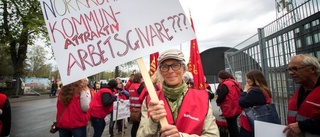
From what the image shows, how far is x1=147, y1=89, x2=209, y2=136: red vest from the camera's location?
1556 mm

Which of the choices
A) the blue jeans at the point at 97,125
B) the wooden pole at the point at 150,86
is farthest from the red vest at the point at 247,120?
the blue jeans at the point at 97,125

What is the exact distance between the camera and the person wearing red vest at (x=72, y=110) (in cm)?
348

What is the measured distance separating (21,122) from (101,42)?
9328 millimetres

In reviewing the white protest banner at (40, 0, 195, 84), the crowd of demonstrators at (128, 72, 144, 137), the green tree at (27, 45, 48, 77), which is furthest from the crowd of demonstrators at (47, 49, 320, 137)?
the green tree at (27, 45, 48, 77)

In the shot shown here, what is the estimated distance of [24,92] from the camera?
2542cm

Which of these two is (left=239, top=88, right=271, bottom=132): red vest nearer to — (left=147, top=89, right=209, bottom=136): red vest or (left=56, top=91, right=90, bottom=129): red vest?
(left=147, top=89, right=209, bottom=136): red vest

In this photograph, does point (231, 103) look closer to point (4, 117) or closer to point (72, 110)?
point (72, 110)

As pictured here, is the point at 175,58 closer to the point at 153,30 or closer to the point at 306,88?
the point at 153,30

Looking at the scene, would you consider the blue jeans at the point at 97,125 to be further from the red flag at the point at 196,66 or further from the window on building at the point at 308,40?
the window on building at the point at 308,40

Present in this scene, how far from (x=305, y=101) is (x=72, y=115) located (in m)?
3.25

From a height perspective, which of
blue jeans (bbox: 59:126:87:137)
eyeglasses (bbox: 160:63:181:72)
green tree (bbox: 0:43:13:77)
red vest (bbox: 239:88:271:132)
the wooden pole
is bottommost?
blue jeans (bbox: 59:126:87:137)

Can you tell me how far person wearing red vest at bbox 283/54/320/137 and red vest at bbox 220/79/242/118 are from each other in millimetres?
2404

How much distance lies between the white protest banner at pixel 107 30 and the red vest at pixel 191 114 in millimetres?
465

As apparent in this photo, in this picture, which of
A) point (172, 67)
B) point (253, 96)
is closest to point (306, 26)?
point (253, 96)
